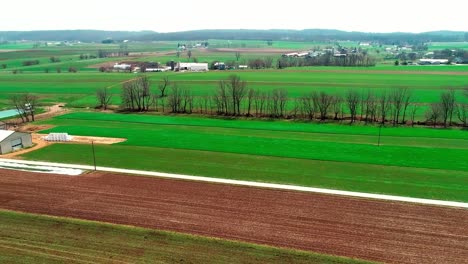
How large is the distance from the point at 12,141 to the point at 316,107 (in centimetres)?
5053

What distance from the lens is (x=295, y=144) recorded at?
57.7 meters

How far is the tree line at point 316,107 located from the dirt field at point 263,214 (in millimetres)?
37922

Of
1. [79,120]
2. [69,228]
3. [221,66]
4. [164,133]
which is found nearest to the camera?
[69,228]

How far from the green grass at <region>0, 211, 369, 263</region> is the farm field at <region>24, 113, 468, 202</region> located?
567 inches

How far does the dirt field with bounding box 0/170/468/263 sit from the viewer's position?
29719 millimetres

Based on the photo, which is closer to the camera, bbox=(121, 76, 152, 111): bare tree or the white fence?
the white fence

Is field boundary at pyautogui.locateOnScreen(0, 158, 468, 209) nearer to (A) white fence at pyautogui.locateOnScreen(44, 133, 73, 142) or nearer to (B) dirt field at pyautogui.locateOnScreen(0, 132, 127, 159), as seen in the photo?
(B) dirt field at pyautogui.locateOnScreen(0, 132, 127, 159)

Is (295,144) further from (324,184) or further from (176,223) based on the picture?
(176,223)

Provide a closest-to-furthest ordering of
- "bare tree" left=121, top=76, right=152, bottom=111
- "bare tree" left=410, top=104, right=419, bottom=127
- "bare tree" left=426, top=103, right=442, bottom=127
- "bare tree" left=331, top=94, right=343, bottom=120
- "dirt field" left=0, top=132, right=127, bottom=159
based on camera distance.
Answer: "dirt field" left=0, top=132, right=127, bottom=159
"bare tree" left=426, top=103, right=442, bottom=127
"bare tree" left=410, top=104, right=419, bottom=127
"bare tree" left=331, top=94, right=343, bottom=120
"bare tree" left=121, top=76, right=152, bottom=111

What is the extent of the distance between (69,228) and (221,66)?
13550cm

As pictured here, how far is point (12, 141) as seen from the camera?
56.3 m

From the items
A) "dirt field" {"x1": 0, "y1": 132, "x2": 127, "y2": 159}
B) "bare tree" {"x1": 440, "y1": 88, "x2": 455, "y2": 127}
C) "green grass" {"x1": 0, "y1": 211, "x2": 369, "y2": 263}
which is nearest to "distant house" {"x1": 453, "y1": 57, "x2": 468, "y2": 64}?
"bare tree" {"x1": 440, "y1": 88, "x2": 455, "y2": 127}

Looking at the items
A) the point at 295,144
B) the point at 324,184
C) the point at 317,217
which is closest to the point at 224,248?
the point at 317,217

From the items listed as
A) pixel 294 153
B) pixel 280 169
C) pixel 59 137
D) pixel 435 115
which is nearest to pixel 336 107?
pixel 435 115
